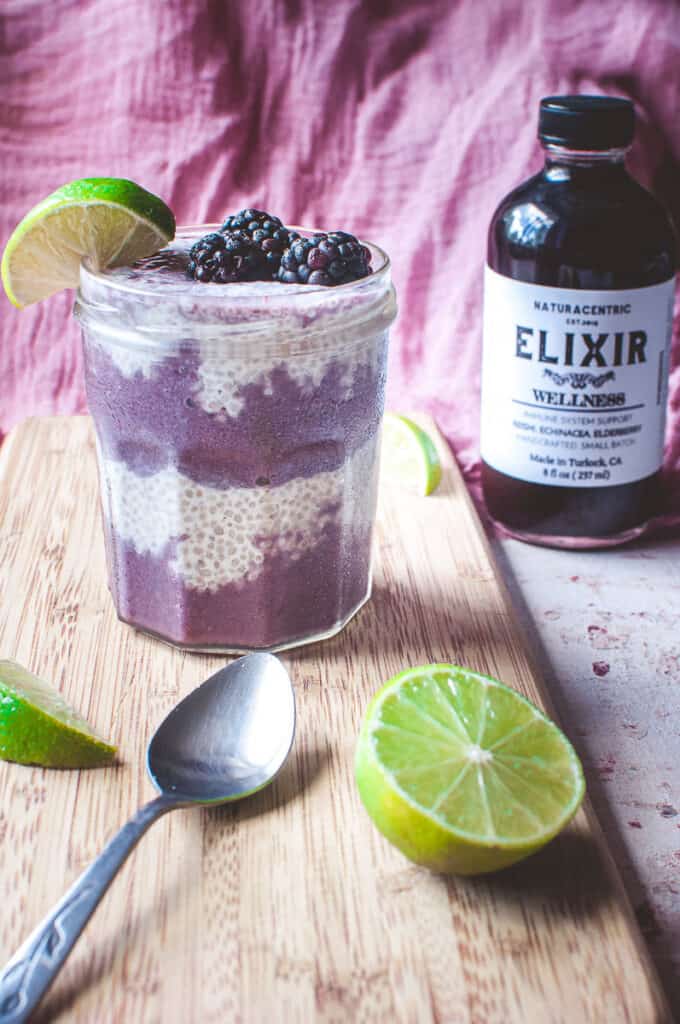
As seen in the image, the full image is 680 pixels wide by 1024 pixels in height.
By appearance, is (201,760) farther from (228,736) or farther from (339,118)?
(339,118)

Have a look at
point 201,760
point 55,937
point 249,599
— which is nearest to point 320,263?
point 249,599

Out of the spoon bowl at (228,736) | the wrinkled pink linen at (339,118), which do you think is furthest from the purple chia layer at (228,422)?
the wrinkled pink linen at (339,118)

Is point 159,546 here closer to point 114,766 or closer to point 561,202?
point 114,766

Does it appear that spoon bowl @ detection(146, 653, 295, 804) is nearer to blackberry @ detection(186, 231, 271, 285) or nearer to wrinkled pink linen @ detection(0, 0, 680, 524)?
blackberry @ detection(186, 231, 271, 285)

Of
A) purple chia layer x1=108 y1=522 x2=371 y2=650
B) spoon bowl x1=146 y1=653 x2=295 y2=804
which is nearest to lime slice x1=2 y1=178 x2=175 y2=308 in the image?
purple chia layer x1=108 y1=522 x2=371 y2=650

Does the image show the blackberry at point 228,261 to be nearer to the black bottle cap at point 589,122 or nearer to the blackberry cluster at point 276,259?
the blackberry cluster at point 276,259

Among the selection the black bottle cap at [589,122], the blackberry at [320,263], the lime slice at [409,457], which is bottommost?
the lime slice at [409,457]

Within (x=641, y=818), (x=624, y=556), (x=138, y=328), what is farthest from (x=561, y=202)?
(x=641, y=818)
